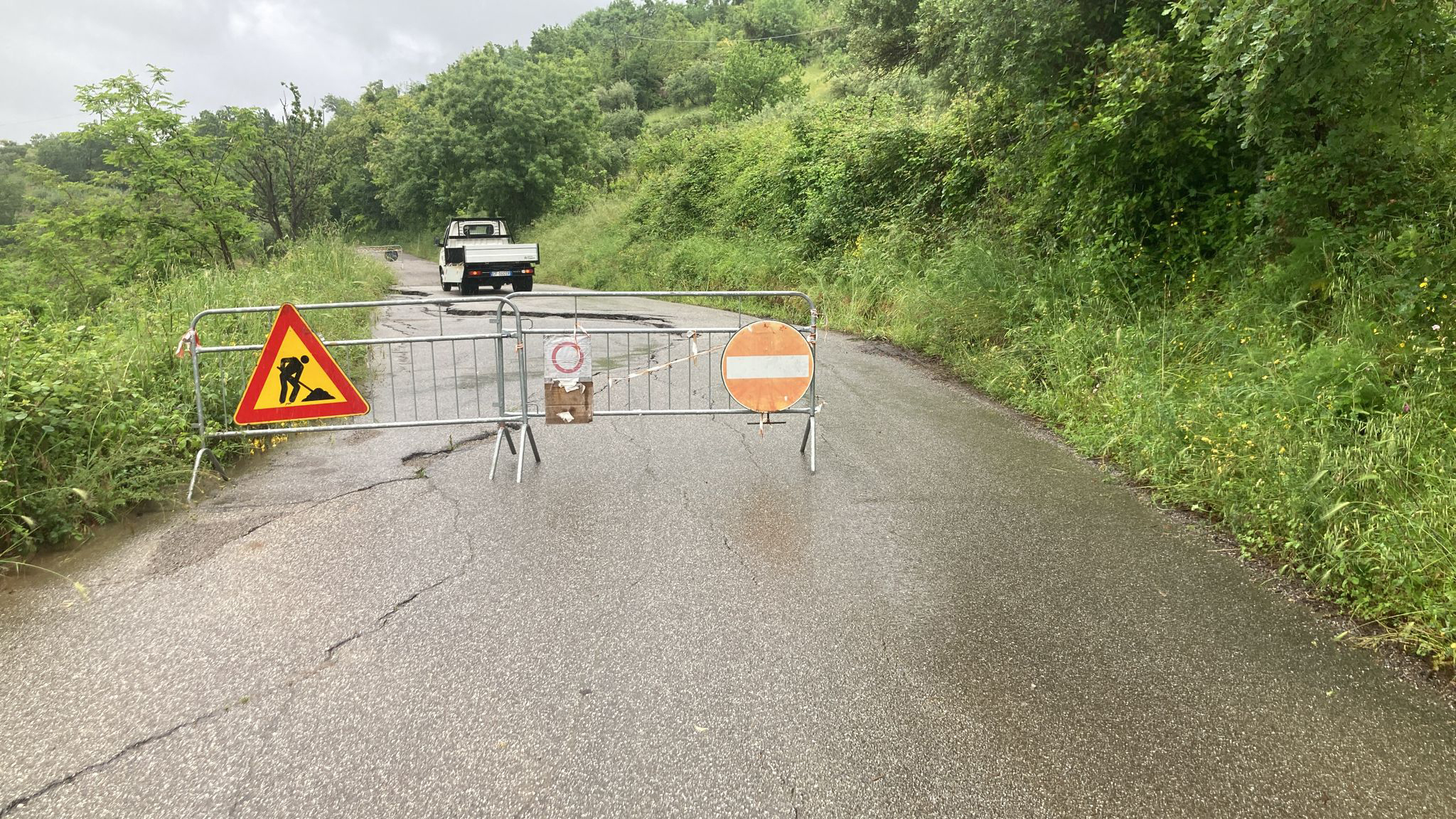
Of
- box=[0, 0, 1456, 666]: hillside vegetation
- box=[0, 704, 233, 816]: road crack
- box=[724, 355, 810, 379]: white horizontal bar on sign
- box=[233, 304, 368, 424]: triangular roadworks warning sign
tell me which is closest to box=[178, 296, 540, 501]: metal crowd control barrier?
box=[233, 304, 368, 424]: triangular roadworks warning sign

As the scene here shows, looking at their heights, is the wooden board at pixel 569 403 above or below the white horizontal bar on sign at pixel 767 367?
below

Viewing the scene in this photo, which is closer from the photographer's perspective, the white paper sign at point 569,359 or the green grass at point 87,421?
the green grass at point 87,421

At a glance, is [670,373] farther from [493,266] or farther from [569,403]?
[493,266]

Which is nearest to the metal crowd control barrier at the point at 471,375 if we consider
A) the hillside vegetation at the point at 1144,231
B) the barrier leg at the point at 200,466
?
the barrier leg at the point at 200,466

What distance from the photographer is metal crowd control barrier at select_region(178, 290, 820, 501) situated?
650cm

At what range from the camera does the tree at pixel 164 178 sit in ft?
57.5

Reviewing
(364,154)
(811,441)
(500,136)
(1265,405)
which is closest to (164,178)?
(811,441)

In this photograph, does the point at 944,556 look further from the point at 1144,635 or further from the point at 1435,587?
the point at 1435,587

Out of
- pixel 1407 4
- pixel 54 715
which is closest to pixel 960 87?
pixel 1407 4

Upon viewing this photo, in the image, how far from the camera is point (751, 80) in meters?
51.9

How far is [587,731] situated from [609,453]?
406cm

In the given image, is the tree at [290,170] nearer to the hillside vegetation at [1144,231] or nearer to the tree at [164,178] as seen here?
the hillside vegetation at [1144,231]

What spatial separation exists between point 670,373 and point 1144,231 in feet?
17.8

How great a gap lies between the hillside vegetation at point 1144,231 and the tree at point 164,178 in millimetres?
55
